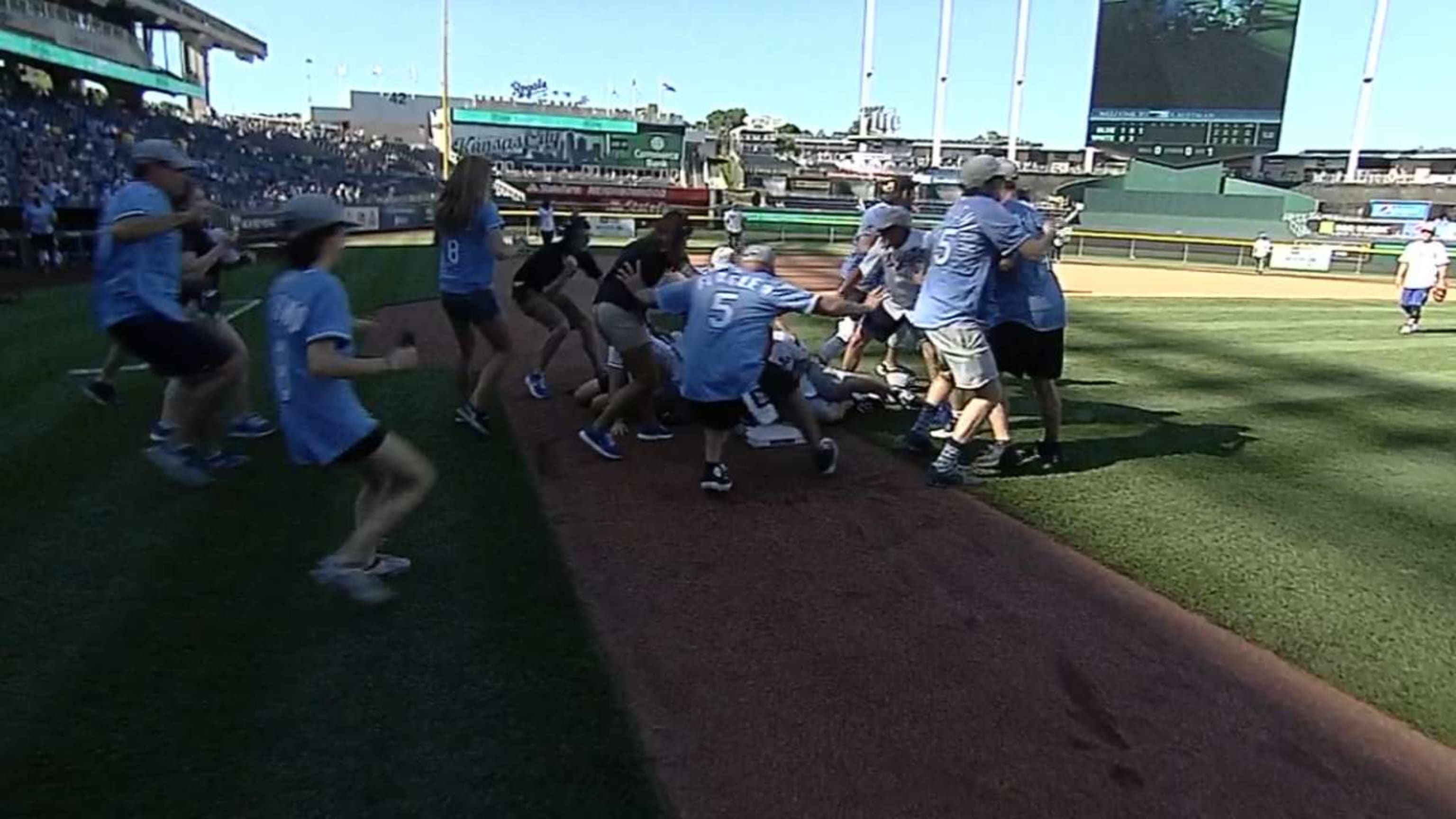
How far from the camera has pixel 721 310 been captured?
5.43 metres

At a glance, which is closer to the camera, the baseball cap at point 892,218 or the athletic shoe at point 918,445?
the athletic shoe at point 918,445

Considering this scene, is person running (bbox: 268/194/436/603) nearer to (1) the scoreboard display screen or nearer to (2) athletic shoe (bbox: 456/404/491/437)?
(2) athletic shoe (bbox: 456/404/491/437)

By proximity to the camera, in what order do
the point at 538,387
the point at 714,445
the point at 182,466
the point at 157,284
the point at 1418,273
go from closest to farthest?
the point at 157,284
the point at 182,466
the point at 714,445
the point at 538,387
the point at 1418,273

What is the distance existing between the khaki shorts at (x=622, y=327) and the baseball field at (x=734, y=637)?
0.85m

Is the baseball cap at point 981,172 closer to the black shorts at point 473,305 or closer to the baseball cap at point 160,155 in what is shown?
the black shorts at point 473,305

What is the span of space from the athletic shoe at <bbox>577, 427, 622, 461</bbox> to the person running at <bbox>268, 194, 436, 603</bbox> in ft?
7.81

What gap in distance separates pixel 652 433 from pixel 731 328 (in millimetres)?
2071

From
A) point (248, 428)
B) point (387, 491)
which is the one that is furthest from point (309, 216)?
point (248, 428)

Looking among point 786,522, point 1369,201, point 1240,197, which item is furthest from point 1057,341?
point 1369,201

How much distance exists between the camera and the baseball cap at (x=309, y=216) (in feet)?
12.7

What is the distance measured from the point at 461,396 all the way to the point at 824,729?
4777 mm

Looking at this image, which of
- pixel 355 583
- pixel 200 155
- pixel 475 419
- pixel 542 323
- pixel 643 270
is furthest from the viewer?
pixel 200 155

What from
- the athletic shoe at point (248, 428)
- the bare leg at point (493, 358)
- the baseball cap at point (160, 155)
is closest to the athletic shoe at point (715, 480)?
the bare leg at point (493, 358)

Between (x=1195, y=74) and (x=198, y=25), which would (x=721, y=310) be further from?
(x=198, y=25)
